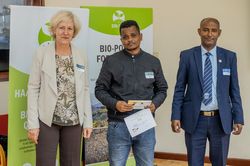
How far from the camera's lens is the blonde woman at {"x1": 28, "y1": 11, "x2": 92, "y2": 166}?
223 centimetres

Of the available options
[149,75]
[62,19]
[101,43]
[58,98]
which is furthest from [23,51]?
[149,75]

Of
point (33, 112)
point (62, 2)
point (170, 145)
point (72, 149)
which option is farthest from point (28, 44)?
point (170, 145)

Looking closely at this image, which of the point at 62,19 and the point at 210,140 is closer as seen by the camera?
the point at 62,19

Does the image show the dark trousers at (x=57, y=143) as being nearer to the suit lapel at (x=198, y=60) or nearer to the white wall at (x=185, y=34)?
the suit lapel at (x=198, y=60)

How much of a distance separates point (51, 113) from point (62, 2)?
7.07 feet

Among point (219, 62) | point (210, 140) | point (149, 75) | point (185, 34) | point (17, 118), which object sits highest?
point (185, 34)

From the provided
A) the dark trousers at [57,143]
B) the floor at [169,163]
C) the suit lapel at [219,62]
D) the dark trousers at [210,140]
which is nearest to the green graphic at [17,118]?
the dark trousers at [57,143]

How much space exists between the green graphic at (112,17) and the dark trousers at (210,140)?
48.1 inches

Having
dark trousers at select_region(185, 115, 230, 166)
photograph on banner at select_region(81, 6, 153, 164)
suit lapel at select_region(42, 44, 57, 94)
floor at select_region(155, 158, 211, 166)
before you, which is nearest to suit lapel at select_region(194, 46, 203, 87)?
dark trousers at select_region(185, 115, 230, 166)

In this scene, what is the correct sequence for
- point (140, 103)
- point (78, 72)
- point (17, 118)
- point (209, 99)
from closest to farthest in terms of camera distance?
point (140, 103)
point (78, 72)
point (209, 99)
point (17, 118)

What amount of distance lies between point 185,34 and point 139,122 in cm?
210

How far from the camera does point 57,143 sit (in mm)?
2305

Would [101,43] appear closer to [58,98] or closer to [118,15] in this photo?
[118,15]

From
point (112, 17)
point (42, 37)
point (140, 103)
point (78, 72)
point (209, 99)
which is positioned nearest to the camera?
point (140, 103)
